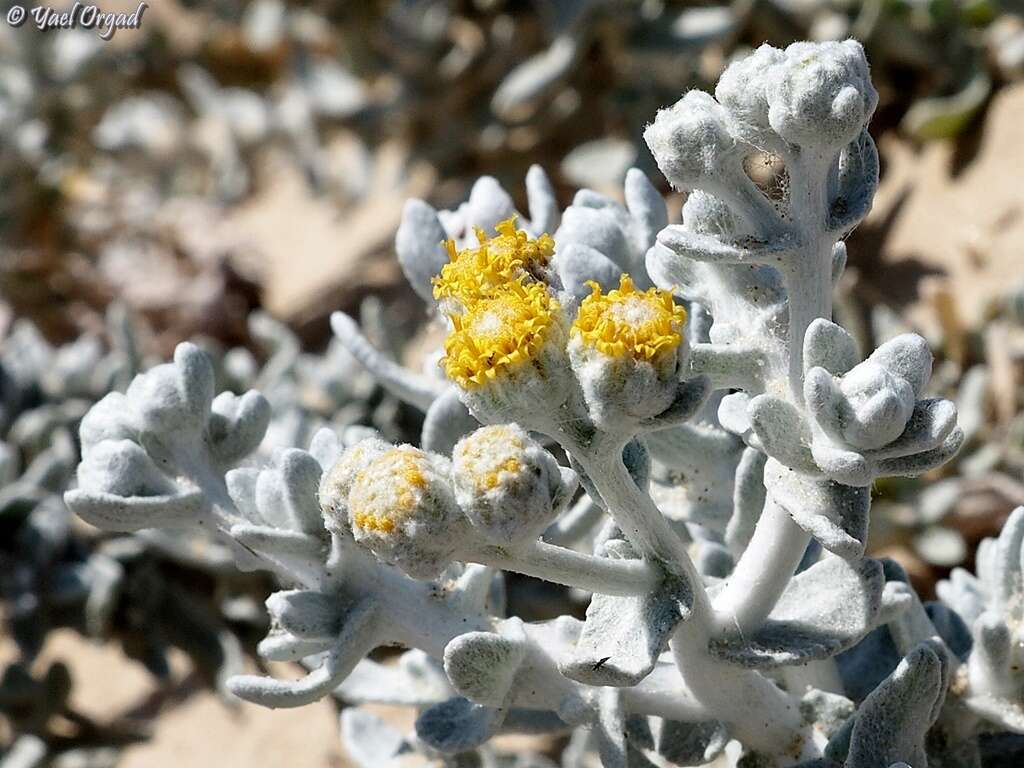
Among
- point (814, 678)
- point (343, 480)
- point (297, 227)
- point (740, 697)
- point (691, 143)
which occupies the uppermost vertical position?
point (691, 143)

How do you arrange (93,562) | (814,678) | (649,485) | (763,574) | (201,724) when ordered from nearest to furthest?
(763,574) < (649,485) < (814,678) < (93,562) < (201,724)

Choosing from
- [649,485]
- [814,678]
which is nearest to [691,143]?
[649,485]

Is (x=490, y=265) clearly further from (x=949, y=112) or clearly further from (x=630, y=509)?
(x=949, y=112)

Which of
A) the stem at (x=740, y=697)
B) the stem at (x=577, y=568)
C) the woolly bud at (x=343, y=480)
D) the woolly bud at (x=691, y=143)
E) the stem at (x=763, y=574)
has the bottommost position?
the stem at (x=740, y=697)

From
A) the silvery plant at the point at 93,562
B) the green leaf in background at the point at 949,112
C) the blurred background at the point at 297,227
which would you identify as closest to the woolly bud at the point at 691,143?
the blurred background at the point at 297,227

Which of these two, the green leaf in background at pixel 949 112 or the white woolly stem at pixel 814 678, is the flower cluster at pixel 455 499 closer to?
the white woolly stem at pixel 814 678

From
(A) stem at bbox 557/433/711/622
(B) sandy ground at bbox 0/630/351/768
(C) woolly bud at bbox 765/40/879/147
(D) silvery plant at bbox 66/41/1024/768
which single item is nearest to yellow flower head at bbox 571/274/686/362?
(D) silvery plant at bbox 66/41/1024/768
